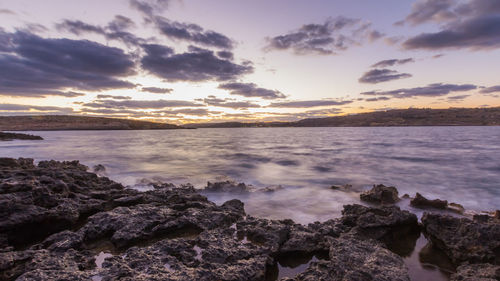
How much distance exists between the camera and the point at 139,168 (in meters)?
17.3

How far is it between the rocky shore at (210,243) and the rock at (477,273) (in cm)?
1

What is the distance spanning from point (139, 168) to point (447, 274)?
57.0 ft

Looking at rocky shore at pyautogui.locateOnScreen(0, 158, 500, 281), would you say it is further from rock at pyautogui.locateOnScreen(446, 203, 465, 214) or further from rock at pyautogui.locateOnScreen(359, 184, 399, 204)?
rock at pyautogui.locateOnScreen(359, 184, 399, 204)

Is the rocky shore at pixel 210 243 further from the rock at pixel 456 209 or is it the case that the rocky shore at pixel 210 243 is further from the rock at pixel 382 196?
the rock at pixel 382 196

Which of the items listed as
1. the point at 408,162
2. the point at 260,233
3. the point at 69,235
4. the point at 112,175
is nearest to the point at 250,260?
the point at 260,233

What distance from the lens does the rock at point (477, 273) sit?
3.49m

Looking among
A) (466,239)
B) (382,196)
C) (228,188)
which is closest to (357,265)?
(466,239)

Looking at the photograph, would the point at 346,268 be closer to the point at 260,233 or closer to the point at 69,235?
the point at 260,233

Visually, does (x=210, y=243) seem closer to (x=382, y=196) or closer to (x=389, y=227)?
(x=389, y=227)

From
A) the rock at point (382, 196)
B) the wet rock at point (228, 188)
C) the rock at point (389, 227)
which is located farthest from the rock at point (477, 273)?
the wet rock at point (228, 188)

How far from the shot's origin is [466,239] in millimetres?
4477

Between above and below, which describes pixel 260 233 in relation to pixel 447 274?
above

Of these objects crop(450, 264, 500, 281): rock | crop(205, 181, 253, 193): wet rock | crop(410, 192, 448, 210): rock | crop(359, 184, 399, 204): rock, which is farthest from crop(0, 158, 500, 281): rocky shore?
crop(205, 181, 253, 193): wet rock

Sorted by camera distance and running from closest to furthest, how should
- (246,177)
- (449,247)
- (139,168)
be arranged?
(449,247)
(246,177)
(139,168)
